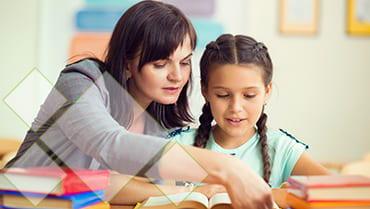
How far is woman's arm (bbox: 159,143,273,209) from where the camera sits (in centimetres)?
60

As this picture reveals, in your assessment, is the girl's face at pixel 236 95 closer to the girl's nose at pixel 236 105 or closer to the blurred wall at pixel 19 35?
the girl's nose at pixel 236 105

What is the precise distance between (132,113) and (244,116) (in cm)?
28

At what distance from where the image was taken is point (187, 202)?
65 centimetres

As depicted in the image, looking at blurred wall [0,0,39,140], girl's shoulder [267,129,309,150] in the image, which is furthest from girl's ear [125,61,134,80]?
blurred wall [0,0,39,140]

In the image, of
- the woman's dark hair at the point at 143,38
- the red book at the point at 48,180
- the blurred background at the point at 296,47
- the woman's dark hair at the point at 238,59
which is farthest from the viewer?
the blurred background at the point at 296,47

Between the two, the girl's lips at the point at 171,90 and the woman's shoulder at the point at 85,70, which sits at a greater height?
the woman's shoulder at the point at 85,70

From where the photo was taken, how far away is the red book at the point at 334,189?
614 millimetres

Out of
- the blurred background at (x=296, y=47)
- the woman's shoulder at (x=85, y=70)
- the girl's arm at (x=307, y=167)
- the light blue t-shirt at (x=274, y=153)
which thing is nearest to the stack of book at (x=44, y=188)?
the woman's shoulder at (x=85, y=70)

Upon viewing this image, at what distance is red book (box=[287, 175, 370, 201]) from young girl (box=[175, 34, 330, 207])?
31 centimetres

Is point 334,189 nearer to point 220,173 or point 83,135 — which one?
point 220,173

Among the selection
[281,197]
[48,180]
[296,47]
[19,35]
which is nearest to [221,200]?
[281,197]

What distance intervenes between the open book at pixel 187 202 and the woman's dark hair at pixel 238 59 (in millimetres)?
375

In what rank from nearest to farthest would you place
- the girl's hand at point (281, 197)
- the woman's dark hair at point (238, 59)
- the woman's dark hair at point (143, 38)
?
the girl's hand at point (281, 197) → the woman's dark hair at point (143, 38) → the woman's dark hair at point (238, 59)

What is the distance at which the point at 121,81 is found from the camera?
0.92 metres
